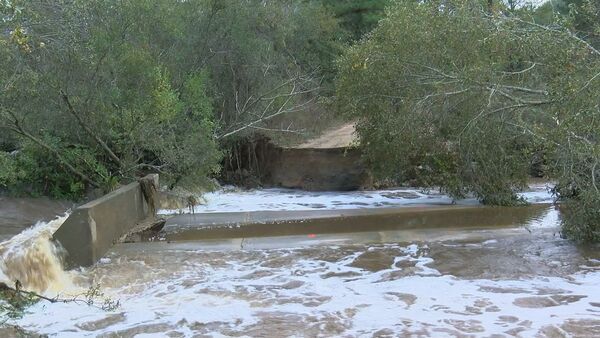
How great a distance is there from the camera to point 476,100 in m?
11.4

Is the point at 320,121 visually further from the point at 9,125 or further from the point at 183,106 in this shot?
the point at 9,125

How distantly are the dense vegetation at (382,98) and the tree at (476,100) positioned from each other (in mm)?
35

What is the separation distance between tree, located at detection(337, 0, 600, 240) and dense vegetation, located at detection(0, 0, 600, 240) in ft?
0.12

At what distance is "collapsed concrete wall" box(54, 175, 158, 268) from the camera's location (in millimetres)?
9125

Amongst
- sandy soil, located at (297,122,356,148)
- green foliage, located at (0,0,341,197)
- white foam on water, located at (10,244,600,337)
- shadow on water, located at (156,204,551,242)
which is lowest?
white foam on water, located at (10,244,600,337)

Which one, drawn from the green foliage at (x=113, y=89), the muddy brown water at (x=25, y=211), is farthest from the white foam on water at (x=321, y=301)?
the green foliage at (x=113, y=89)

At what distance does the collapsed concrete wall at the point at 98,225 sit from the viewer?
912 cm

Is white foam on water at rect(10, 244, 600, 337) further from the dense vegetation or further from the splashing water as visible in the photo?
the dense vegetation

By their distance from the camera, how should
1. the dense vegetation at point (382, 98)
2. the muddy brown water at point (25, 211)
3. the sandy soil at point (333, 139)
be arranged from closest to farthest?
1. the dense vegetation at point (382, 98)
2. the muddy brown water at point (25, 211)
3. the sandy soil at point (333, 139)

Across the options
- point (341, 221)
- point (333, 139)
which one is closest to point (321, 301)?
point (341, 221)

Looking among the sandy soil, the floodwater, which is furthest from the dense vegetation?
the sandy soil

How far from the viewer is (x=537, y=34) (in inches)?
384

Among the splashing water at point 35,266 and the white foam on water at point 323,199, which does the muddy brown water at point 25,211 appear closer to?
the white foam on water at point 323,199

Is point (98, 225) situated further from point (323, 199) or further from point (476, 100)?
point (323, 199)
